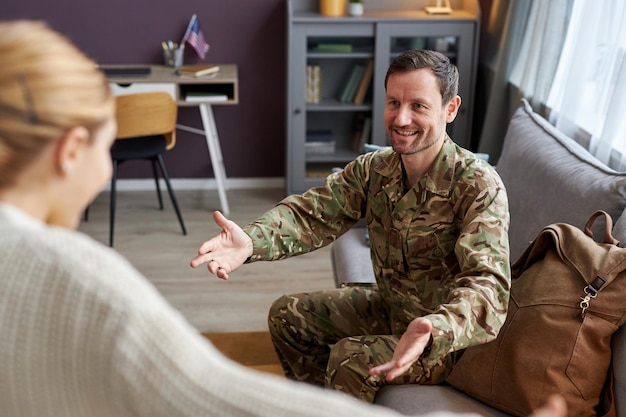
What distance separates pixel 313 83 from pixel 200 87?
0.62 metres

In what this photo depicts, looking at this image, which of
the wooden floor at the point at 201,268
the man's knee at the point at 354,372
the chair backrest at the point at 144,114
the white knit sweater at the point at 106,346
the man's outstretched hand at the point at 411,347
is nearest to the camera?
the white knit sweater at the point at 106,346

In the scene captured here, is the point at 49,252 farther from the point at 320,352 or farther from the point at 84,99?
the point at 320,352

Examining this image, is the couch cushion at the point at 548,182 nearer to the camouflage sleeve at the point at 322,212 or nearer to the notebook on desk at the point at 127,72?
→ the camouflage sleeve at the point at 322,212

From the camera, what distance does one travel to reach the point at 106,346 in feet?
2.74

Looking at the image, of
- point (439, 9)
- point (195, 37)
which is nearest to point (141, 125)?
point (195, 37)

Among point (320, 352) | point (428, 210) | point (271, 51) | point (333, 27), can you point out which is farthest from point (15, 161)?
point (271, 51)

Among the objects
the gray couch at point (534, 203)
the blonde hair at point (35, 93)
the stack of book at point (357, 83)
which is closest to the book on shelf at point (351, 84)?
the stack of book at point (357, 83)

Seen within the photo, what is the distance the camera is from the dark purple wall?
4.68 meters

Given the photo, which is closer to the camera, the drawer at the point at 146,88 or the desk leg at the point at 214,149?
the drawer at the point at 146,88

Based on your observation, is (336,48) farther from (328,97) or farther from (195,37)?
(195,37)

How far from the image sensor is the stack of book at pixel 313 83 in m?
4.59

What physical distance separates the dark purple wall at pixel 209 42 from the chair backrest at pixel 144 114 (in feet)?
2.78

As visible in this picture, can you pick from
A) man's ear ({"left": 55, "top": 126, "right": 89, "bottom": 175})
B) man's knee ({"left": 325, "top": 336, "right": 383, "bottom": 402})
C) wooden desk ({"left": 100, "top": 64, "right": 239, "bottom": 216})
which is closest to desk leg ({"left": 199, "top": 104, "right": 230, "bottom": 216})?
wooden desk ({"left": 100, "top": 64, "right": 239, "bottom": 216})

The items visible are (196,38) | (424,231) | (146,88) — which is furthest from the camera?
(196,38)
